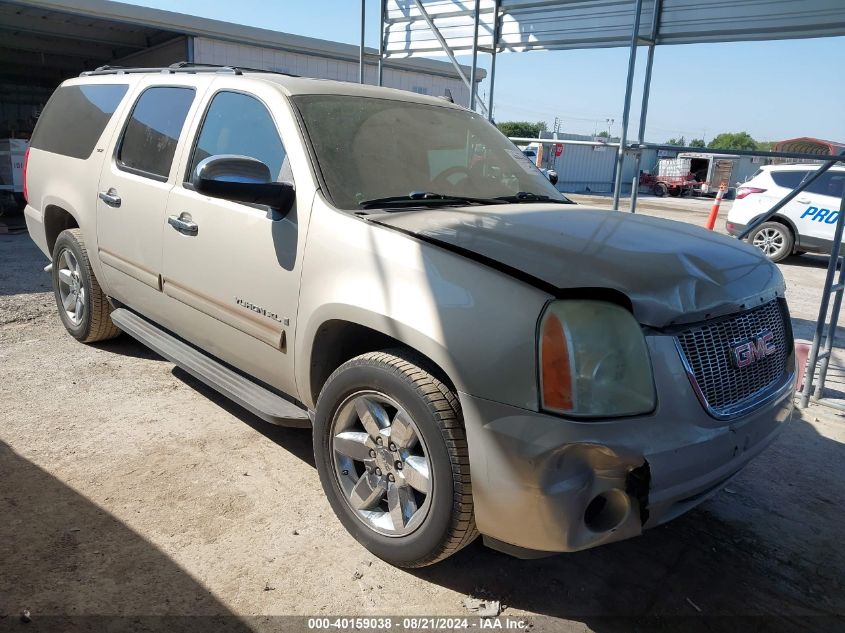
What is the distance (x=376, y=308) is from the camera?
8.21 feet

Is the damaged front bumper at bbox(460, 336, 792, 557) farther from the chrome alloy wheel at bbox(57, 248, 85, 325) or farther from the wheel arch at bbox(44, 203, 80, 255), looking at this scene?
the wheel arch at bbox(44, 203, 80, 255)

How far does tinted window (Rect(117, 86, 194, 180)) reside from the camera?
3.80 meters

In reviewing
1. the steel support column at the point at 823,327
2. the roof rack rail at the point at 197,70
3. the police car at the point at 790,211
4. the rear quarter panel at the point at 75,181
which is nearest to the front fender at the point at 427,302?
the roof rack rail at the point at 197,70

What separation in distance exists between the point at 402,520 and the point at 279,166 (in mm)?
1706

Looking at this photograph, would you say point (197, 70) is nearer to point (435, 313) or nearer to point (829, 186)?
point (435, 313)

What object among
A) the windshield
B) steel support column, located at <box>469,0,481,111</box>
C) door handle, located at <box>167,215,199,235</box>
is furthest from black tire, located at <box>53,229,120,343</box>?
steel support column, located at <box>469,0,481,111</box>

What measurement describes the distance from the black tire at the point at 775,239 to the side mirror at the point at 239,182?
1058 cm

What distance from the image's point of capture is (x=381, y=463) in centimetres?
262

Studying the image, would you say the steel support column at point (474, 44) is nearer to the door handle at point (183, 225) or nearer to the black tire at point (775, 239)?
the door handle at point (183, 225)

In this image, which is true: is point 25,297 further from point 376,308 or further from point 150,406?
point 376,308

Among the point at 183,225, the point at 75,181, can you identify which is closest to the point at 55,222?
the point at 75,181

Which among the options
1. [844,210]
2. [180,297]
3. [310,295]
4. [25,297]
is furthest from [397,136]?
[25,297]

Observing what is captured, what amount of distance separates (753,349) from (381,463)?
151 cm

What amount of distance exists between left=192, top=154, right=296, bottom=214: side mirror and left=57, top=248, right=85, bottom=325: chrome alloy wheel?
2.47 m
